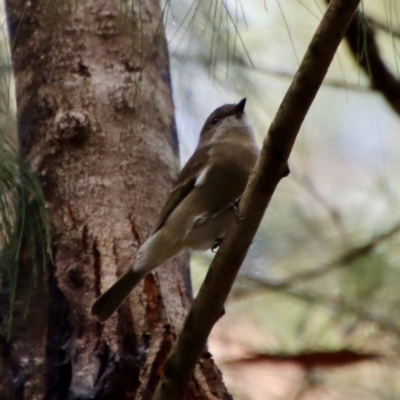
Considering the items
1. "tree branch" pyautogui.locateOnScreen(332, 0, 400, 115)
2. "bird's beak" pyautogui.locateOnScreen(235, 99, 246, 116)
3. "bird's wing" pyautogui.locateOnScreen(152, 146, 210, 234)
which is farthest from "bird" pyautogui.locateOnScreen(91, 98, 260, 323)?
"tree branch" pyautogui.locateOnScreen(332, 0, 400, 115)

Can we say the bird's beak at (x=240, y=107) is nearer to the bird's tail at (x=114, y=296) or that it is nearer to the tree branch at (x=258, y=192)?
the bird's tail at (x=114, y=296)

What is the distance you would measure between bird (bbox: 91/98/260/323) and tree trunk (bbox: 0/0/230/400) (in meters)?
0.05

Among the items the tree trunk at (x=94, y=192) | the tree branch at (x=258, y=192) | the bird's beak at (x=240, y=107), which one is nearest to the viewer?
the tree branch at (x=258, y=192)

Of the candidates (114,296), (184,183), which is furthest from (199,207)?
(114,296)

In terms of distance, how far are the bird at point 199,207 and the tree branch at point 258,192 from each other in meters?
0.56

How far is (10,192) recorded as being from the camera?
2.21 m

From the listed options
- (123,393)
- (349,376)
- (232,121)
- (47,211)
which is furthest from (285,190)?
(123,393)

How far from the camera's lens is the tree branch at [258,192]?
1509mm

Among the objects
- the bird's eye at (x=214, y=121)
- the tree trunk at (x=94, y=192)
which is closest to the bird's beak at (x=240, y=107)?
the bird's eye at (x=214, y=121)

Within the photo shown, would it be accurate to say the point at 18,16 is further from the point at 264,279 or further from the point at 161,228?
the point at 264,279

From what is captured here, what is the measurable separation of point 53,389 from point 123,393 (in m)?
0.21

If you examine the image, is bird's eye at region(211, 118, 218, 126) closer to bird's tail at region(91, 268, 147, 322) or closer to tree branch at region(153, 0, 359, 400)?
bird's tail at region(91, 268, 147, 322)

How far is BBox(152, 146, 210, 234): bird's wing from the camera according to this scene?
2.46 meters

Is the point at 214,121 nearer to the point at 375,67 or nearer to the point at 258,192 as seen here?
the point at 375,67
